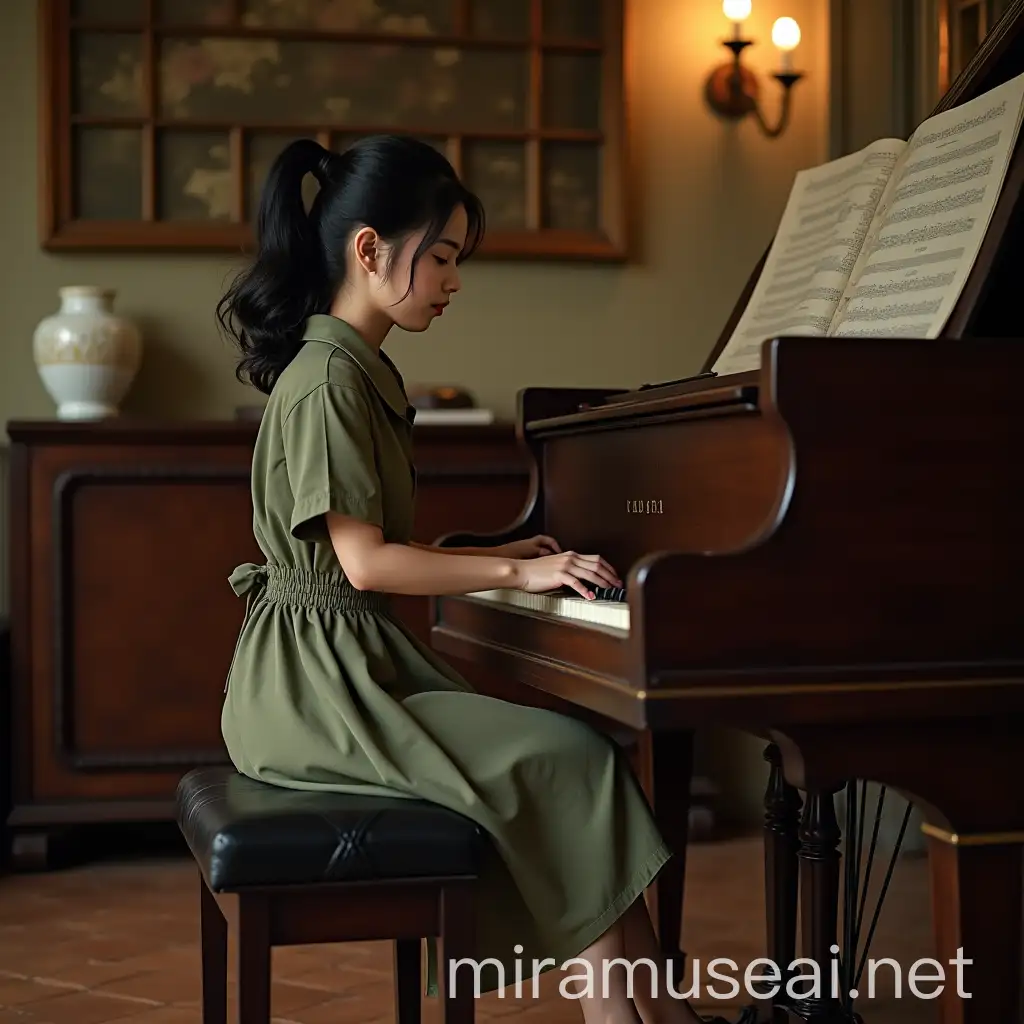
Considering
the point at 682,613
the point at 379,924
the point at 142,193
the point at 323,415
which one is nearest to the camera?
the point at 682,613

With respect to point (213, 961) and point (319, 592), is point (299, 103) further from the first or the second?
point (213, 961)

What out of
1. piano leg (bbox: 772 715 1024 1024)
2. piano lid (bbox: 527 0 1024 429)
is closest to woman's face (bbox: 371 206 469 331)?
piano lid (bbox: 527 0 1024 429)

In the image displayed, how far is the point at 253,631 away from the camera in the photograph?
2.08 metres

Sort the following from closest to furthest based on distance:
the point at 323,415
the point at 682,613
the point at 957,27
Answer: the point at 682,613 < the point at 323,415 < the point at 957,27

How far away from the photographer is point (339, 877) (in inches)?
68.0

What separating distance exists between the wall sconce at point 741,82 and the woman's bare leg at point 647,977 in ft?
9.32

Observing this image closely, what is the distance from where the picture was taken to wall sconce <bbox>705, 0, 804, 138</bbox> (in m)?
4.21

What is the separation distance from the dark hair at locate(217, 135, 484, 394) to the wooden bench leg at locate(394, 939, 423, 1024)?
2.68 feet

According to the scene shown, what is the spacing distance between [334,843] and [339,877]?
38 mm

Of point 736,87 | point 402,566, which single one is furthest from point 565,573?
point 736,87

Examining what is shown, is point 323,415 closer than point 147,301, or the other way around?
point 323,415

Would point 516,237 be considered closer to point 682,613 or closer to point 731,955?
point 731,955

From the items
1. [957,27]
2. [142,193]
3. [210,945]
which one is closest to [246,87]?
[142,193]

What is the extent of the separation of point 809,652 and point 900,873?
2323 millimetres
